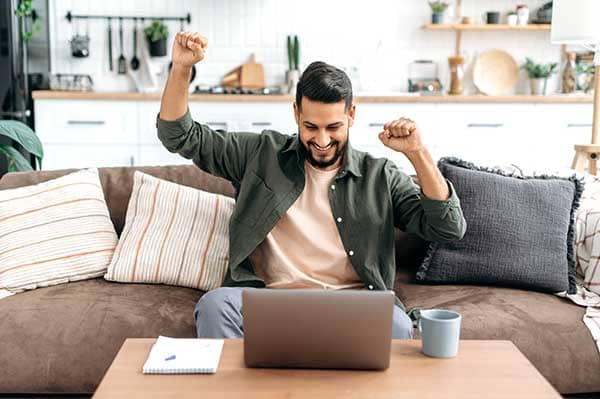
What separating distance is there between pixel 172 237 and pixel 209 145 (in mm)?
436

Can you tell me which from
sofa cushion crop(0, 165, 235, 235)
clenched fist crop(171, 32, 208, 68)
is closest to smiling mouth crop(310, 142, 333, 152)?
clenched fist crop(171, 32, 208, 68)

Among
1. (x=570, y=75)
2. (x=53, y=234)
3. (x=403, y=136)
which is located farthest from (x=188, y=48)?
(x=570, y=75)

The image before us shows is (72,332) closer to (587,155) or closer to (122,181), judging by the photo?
(122,181)

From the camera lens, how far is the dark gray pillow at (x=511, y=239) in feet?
8.46

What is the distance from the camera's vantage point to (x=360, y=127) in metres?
4.82

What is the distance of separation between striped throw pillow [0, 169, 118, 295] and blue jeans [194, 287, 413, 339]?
0.64 metres

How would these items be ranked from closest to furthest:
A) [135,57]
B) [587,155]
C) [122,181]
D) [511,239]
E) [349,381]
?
[349,381], [511,239], [122,181], [587,155], [135,57]

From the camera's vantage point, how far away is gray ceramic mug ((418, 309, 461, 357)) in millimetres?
1680

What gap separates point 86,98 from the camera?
15.5 feet

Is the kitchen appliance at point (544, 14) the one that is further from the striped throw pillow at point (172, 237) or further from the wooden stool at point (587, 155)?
the striped throw pillow at point (172, 237)

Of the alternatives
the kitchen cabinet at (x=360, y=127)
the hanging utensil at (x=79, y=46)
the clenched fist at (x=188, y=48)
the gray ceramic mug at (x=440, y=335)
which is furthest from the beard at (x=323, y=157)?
the hanging utensil at (x=79, y=46)

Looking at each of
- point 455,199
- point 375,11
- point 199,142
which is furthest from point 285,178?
point 375,11

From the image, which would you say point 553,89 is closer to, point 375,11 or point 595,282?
point 375,11

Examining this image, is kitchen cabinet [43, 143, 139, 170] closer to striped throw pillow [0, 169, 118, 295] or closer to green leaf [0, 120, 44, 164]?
green leaf [0, 120, 44, 164]
